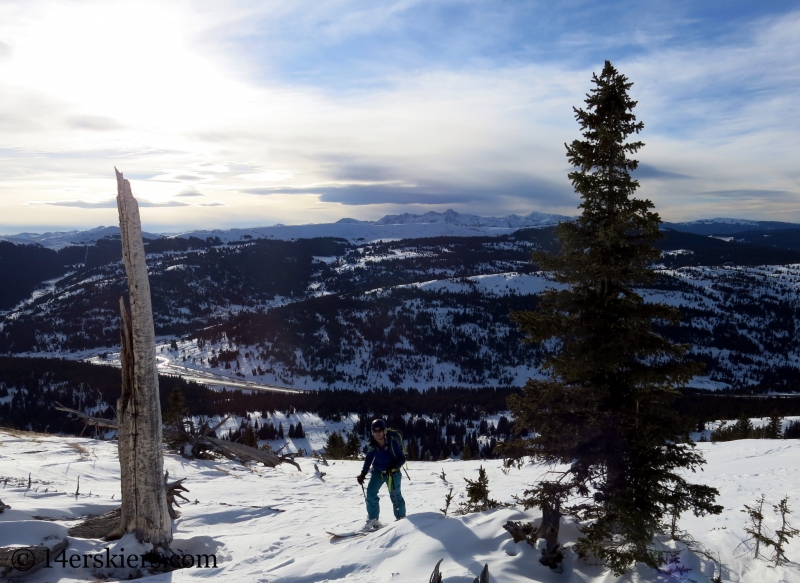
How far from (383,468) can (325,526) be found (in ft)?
5.13

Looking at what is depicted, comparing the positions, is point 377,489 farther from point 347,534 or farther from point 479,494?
point 479,494

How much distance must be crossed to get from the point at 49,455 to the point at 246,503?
7009mm

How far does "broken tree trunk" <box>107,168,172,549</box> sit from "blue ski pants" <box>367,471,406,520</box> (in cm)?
310

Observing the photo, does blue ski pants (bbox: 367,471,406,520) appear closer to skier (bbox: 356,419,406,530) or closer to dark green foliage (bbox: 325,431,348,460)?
skier (bbox: 356,419,406,530)

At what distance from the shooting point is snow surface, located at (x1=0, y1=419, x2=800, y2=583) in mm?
5504

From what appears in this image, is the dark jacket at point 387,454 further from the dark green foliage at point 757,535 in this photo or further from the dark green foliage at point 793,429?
the dark green foliage at point 793,429

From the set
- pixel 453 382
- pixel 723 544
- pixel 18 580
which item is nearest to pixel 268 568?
pixel 18 580

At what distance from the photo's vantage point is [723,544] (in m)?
6.42

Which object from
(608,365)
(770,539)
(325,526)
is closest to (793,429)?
(770,539)

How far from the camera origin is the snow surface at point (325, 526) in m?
5.50

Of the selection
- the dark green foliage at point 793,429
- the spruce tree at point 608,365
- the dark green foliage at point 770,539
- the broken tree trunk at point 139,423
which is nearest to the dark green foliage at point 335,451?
the broken tree trunk at point 139,423

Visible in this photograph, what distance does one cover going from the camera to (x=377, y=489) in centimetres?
778

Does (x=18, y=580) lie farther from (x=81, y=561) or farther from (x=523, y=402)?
(x=523, y=402)

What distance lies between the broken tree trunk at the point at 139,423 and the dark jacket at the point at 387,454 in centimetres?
323
